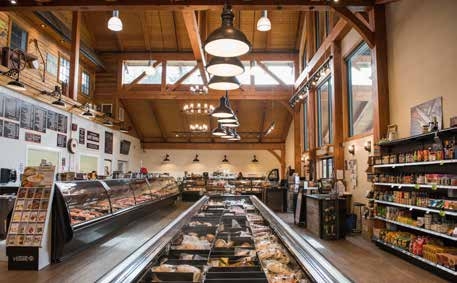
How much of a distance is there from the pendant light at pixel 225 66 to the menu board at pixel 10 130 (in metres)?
7.04

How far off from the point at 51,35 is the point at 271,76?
9.25 meters

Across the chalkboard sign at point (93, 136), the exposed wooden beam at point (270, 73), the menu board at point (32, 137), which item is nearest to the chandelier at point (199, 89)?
the exposed wooden beam at point (270, 73)

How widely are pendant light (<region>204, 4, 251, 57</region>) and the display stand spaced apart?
3728mm

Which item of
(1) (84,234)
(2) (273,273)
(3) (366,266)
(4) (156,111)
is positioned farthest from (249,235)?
(4) (156,111)

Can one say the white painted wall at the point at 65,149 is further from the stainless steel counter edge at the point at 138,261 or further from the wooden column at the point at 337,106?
the wooden column at the point at 337,106

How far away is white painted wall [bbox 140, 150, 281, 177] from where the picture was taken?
20.6 metres

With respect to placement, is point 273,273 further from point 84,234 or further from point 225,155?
point 225,155

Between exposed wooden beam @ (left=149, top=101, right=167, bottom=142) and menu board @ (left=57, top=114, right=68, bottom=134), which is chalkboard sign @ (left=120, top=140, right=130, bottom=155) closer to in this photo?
exposed wooden beam @ (left=149, top=101, right=167, bottom=142)

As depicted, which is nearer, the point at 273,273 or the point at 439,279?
the point at 273,273

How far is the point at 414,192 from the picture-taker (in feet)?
19.2

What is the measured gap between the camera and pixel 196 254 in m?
2.90

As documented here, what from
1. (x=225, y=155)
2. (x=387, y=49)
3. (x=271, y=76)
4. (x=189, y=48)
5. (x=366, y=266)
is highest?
(x=189, y=48)

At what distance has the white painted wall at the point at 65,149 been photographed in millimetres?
8719

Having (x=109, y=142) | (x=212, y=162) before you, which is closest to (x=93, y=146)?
(x=109, y=142)
